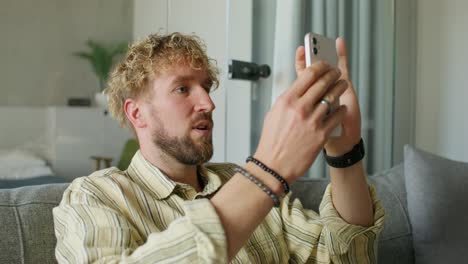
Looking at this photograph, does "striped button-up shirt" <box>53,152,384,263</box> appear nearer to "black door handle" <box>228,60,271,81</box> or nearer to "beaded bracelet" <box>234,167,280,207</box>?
"beaded bracelet" <box>234,167,280,207</box>

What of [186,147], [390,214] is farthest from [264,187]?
[390,214]

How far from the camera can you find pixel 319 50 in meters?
0.76

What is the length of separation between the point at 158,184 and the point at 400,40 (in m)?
1.61

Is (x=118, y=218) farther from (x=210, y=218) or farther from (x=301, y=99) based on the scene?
(x=301, y=99)

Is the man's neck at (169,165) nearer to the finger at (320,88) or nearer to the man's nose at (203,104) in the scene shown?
the man's nose at (203,104)

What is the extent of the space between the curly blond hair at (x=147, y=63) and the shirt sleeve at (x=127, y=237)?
277 mm

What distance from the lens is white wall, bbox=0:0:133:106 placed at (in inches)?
107

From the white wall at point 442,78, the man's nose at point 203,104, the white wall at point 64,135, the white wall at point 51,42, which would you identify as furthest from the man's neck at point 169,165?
the white wall at point 51,42

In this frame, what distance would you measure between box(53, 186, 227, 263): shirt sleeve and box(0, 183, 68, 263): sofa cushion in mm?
140

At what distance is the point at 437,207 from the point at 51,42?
2.38 meters

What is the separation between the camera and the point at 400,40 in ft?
7.22

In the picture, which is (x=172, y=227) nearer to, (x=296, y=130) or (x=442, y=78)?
(x=296, y=130)

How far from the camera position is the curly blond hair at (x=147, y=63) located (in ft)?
3.28

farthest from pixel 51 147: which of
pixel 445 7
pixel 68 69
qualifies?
pixel 445 7
